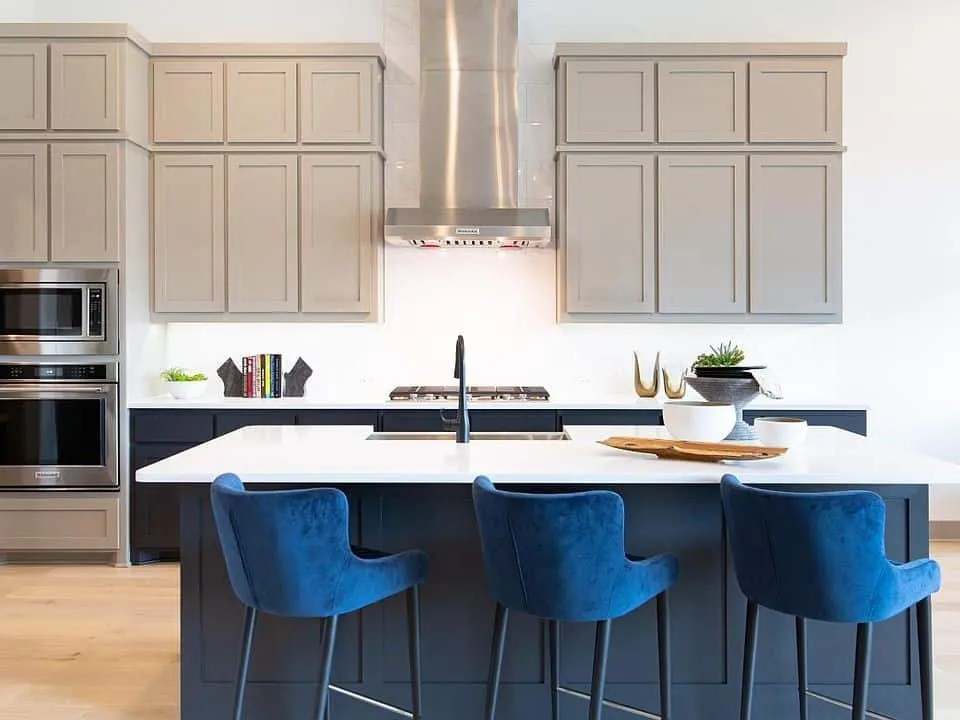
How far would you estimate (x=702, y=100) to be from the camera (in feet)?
15.2

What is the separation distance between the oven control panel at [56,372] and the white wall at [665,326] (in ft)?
2.37

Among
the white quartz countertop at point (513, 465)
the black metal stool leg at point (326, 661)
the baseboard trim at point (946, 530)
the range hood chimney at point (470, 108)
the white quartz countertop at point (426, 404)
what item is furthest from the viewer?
the baseboard trim at point (946, 530)

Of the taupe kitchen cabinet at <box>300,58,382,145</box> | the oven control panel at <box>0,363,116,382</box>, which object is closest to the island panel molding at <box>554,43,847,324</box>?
the taupe kitchen cabinet at <box>300,58,382,145</box>

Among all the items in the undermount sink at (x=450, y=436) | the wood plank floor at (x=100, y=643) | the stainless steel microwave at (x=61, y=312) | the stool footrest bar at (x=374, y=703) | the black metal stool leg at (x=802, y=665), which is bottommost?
the wood plank floor at (x=100, y=643)

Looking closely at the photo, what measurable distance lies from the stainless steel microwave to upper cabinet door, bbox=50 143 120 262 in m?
0.11

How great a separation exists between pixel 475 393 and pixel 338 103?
5.92 ft

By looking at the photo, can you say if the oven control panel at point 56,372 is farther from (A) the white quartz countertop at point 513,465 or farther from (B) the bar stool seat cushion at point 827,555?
(B) the bar stool seat cushion at point 827,555

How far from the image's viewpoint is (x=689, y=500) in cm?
246

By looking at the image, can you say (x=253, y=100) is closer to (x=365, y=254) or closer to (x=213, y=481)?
(x=365, y=254)

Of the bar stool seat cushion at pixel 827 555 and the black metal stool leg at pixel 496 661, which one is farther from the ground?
the bar stool seat cushion at pixel 827 555

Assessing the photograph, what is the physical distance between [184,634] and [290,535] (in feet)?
2.51

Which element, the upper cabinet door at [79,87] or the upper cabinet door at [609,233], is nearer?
the upper cabinet door at [79,87]

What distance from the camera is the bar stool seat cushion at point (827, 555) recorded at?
1.94 meters

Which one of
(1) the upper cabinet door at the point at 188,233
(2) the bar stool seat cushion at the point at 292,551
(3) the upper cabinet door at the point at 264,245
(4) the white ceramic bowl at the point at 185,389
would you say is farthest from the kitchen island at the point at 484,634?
(1) the upper cabinet door at the point at 188,233
